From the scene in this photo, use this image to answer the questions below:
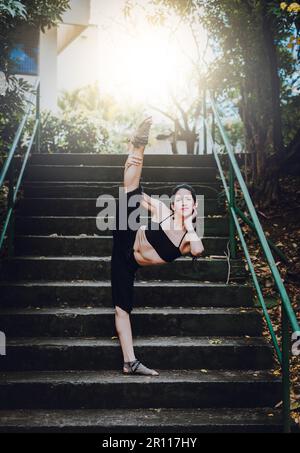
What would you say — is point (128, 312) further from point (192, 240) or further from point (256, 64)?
point (256, 64)

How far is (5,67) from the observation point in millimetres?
4922

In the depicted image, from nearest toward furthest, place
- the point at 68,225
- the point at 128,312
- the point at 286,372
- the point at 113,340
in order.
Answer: the point at 286,372, the point at 128,312, the point at 113,340, the point at 68,225

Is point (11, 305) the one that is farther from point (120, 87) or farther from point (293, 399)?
point (120, 87)

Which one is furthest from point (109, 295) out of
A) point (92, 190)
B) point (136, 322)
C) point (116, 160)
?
point (116, 160)

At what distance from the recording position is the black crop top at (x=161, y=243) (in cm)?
366

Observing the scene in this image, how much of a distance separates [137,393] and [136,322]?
69 cm

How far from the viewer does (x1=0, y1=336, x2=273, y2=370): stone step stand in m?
3.81

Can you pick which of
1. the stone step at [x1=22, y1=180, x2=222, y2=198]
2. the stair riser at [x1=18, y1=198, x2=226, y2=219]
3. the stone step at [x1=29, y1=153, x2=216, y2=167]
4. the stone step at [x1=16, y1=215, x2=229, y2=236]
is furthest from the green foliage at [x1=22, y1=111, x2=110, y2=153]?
the stone step at [x1=16, y1=215, x2=229, y2=236]

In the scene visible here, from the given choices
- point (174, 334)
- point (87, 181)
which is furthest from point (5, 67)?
point (174, 334)

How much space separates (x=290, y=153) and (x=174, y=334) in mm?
3420

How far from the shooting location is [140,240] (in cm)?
372

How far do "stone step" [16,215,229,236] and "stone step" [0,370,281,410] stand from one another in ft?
6.59
